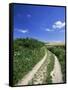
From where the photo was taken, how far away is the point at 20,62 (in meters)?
2.32

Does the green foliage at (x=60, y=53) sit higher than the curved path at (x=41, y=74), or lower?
higher

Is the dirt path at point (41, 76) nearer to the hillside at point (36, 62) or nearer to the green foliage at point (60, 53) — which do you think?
the hillside at point (36, 62)

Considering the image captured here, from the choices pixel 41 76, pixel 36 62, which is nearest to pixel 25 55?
pixel 36 62

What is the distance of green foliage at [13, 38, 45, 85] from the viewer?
230 cm

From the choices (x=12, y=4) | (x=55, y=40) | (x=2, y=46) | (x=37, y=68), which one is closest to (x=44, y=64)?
(x=37, y=68)

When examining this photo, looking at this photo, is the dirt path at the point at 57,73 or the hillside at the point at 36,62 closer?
the hillside at the point at 36,62

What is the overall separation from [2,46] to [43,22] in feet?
1.24

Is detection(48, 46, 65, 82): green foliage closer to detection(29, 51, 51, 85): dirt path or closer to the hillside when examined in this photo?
the hillside

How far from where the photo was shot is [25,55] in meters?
2.33

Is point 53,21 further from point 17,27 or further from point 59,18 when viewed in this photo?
point 17,27

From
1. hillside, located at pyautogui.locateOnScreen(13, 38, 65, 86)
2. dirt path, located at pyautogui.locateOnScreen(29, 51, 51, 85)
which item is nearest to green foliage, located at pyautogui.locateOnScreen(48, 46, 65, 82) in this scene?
hillside, located at pyautogui.locateOnScreen(13, 38, 65, 86)

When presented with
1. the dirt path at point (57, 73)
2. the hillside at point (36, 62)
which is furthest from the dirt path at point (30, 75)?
the dirt path at point (57, 73)

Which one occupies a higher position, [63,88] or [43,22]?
[43,22]

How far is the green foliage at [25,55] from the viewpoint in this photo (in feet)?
7.55
